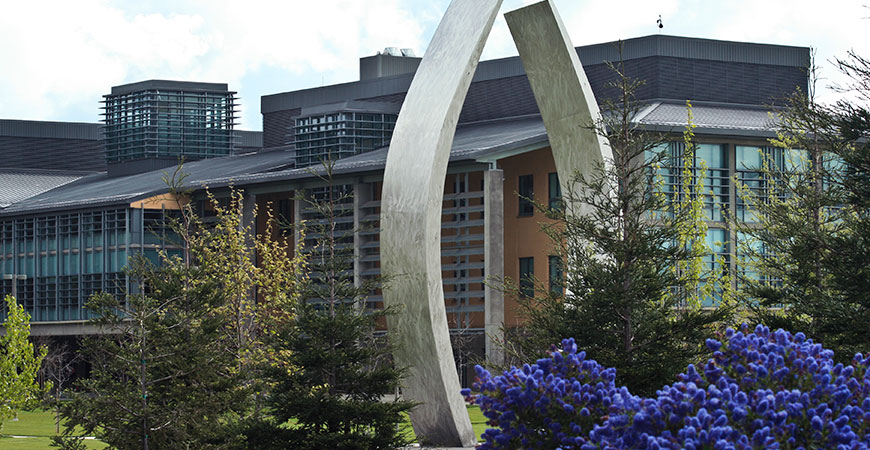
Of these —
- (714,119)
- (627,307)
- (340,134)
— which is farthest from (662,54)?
(627,307)

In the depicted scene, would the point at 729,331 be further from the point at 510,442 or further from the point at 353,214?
the point at 353,214

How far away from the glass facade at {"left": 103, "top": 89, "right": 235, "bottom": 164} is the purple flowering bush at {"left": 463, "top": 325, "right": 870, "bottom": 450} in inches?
2491

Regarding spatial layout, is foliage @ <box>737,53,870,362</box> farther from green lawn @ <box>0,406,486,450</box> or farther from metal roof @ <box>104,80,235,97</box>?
metal roof @ <box>104,80,235,97</box>

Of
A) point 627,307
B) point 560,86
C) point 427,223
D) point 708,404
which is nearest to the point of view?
point 708,404

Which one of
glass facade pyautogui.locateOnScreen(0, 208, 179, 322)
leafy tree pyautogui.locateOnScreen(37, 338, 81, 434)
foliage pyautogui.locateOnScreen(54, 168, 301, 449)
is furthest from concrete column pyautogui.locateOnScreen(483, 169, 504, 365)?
foliage pyautogui.locateOnScreen(54, 168, 301, 449)

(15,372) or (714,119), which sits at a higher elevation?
(714,119)

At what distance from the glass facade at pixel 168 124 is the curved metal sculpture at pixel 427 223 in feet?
176

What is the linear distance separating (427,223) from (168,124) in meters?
55.6

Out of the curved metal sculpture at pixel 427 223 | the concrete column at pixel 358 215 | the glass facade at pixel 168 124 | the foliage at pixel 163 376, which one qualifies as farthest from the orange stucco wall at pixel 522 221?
the foliage at pixel 163 376

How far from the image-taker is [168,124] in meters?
72.9

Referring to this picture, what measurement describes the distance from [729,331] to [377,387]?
853 cm

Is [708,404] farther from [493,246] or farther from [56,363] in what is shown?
[56,363]

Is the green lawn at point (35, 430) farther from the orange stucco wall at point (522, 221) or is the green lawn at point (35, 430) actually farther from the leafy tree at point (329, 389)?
the orange stucco wall at point (522, 221)

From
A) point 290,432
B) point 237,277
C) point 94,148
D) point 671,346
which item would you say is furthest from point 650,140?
point 94,148
